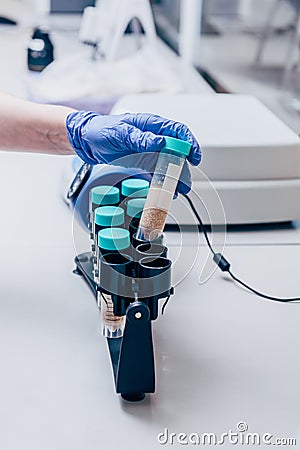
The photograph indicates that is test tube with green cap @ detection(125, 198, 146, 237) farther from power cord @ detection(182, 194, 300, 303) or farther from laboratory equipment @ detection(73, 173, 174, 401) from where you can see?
power cord @ detection(182, 194, 300, 303)

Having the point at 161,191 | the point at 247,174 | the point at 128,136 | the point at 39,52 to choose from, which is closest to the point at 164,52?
the point at 39,52

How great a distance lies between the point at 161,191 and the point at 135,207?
6 centimetres

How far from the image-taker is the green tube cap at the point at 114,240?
78 cm

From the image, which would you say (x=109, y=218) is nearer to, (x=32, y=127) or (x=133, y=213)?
(x=133, y=213)

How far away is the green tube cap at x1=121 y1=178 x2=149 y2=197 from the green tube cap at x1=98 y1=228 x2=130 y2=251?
0.10 metres

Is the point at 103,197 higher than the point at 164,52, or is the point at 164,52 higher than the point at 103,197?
the point at 103,197

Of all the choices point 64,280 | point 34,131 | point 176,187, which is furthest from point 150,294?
point 34,131

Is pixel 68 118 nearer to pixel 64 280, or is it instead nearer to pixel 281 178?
pixel 64 280

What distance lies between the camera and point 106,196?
2.92 feet

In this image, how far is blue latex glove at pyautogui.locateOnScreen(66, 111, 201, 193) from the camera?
0.85m

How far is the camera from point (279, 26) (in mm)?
Answer: 2795

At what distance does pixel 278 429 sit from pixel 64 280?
432 mm

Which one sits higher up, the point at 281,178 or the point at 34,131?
the point at 34,131

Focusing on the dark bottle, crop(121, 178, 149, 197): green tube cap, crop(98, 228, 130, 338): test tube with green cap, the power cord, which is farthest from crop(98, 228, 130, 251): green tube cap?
→ the dark bottle
